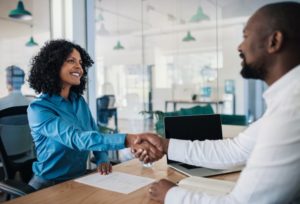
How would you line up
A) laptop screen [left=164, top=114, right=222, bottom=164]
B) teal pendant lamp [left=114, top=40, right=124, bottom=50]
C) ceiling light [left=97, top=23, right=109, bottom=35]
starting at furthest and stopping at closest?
teal pendant lamp [left=114, top=40, right=124, bottom=50], ceiling light [left=97, top=23, right=109, bottom=35], laptop screen [left=164, top=114, right=222, bottom=164]

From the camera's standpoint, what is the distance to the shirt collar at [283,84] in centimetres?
83

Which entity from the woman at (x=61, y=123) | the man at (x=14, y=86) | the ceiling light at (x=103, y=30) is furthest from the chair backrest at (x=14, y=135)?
the ceiling light at (x=103, y=30)

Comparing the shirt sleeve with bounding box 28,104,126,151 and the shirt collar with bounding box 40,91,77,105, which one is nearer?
the shirt sleeve with bounding box 28,104,126,151

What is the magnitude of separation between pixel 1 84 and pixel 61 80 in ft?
4.77

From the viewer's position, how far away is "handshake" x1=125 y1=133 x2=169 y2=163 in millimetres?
1566

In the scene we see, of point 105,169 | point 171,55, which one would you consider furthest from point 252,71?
point 171,55

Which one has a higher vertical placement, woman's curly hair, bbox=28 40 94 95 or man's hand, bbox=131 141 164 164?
woman's curly hair, bbox=28 40 94 95

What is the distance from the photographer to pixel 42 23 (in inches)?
129

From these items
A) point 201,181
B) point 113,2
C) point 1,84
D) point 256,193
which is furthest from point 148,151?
point 113,2

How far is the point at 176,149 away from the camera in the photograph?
1466mm

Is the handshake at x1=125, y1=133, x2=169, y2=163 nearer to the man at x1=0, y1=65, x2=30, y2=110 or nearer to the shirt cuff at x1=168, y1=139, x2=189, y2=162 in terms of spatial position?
the shirt cuff at x1=168, y1=139, x2=189, y2=162

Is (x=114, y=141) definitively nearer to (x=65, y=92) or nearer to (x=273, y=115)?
(x=65, y=92)

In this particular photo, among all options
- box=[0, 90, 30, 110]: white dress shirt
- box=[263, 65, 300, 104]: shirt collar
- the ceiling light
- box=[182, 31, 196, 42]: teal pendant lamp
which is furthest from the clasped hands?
box=[182, 31, 196, 42]: teal pendant lamp

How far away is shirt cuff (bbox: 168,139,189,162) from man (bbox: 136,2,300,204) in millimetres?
353
